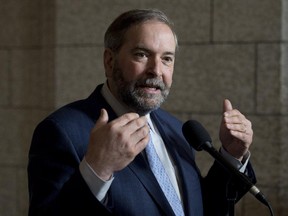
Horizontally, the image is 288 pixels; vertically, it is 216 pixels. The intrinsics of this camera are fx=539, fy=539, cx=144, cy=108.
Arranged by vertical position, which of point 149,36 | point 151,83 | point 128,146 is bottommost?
point 128,146

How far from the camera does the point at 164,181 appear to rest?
1.86 m

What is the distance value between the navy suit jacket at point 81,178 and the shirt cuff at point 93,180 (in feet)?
0.05

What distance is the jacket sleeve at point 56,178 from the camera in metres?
1.54

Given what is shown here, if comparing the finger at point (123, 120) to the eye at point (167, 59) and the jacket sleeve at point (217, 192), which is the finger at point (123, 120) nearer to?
the eye at point (167, 59)

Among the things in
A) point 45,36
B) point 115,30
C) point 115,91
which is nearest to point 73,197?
point 115,91

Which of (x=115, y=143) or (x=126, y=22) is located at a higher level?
(x=126, y=22)

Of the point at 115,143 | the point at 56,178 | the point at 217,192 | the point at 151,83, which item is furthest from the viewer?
the point at 217,192

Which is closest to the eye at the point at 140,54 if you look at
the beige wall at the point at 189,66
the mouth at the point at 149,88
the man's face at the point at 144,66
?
the man's face at the point at 144,66

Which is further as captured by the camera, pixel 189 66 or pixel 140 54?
pixel 189 66

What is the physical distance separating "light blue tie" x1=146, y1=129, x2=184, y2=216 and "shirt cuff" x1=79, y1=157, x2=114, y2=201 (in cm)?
34

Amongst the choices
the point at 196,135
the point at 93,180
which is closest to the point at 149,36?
the point at 196,135

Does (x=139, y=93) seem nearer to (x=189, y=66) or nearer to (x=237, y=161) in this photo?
(x=237, y=161)

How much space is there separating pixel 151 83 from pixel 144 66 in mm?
64

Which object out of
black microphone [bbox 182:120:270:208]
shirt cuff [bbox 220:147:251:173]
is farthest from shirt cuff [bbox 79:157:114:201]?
shirt cuff [bbox 220:147:251:173]
